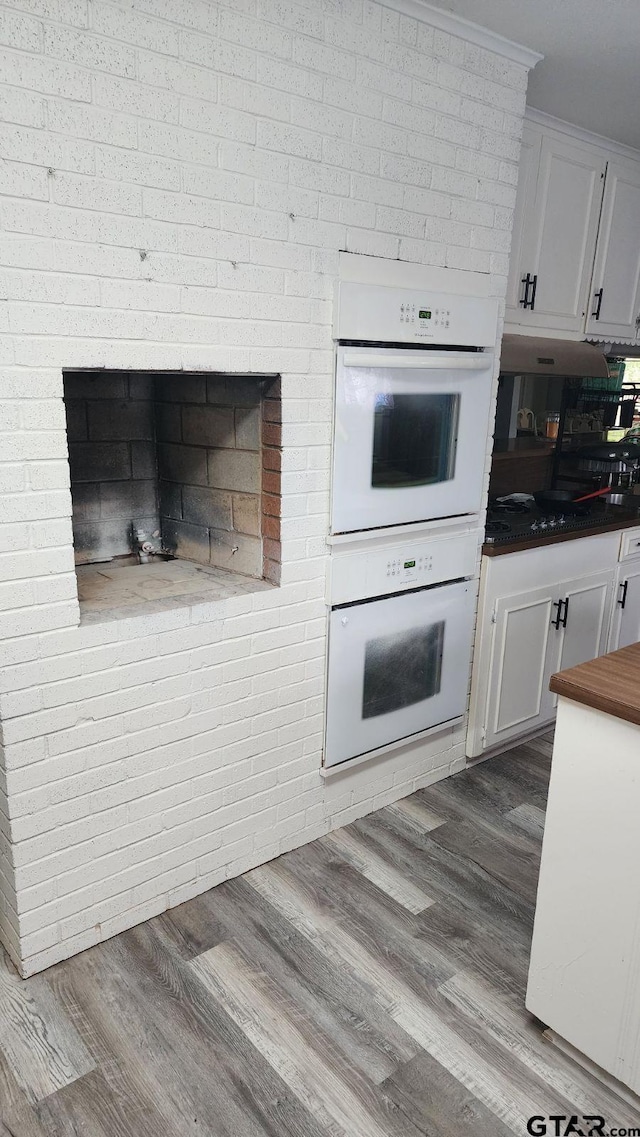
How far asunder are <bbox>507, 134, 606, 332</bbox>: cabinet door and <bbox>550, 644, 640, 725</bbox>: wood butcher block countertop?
1697 mm

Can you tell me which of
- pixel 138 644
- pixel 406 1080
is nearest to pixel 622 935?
Result: pixel 406 1080

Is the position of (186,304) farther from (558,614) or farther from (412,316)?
(558,614)

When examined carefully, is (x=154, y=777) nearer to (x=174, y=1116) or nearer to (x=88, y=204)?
(x=174, y=1116)

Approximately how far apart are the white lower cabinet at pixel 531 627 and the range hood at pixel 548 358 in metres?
0.66

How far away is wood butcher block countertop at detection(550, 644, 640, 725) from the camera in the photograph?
4.50 feet

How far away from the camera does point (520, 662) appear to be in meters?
2.82

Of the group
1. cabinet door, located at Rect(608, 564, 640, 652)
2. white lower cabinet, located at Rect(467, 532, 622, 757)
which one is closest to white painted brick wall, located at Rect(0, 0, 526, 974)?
white lower cabinet, located at Rect(467, 532, 622, 757)

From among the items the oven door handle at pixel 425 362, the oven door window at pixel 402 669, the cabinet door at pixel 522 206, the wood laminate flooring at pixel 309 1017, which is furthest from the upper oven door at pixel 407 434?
the wood laminate flooring at pixel 309 1017

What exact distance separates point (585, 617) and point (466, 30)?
6.88ft

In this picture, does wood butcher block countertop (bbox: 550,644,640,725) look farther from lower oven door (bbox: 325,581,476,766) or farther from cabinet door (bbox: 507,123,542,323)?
cabinet door (bbox: 507,123,542,323)

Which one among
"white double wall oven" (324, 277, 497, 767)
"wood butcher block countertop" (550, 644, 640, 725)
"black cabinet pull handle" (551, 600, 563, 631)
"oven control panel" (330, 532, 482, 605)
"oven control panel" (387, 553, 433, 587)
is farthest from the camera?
"black cabinet pull handle" (551, 600, 563, 631)

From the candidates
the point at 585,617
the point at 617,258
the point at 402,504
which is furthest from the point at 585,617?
the point at 617,258

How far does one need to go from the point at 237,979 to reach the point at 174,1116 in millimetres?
358

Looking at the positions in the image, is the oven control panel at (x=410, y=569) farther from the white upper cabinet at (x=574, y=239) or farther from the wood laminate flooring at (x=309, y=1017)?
the white upper cabinet at (x=574, y=239)
